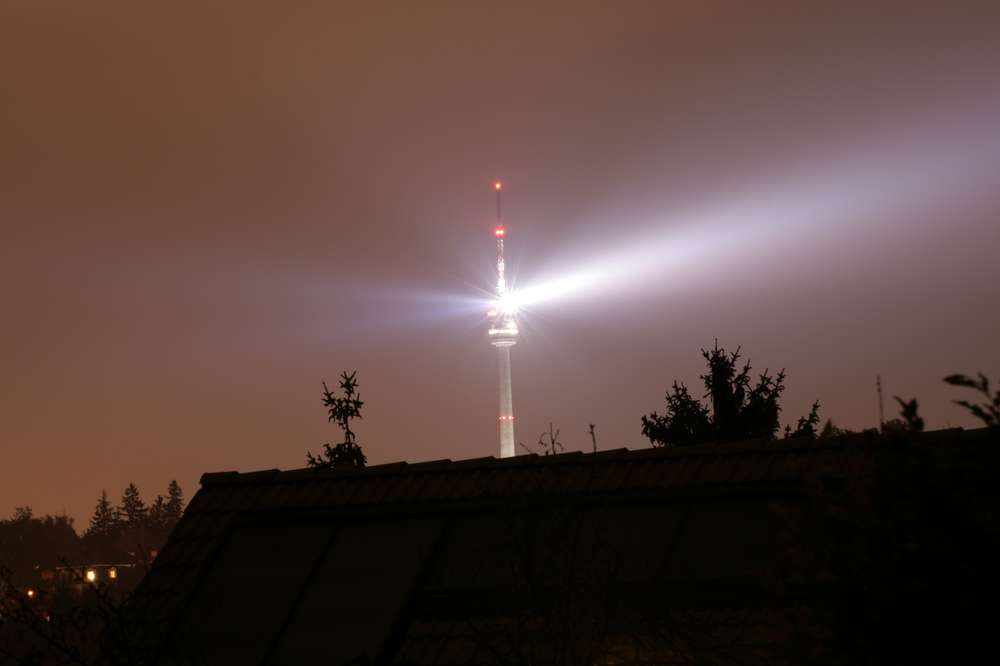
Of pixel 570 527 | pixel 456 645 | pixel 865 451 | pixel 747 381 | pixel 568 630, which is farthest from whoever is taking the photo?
pixel 747 381

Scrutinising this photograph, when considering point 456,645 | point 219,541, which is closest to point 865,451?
point 456,645

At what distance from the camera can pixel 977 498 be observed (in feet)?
32.1

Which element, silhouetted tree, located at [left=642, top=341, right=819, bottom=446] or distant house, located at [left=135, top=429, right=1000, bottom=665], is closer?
distant house, located at [left=135, top=429, right=1000, bottom=665]

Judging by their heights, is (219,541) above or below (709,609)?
above

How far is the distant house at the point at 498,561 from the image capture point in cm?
1603

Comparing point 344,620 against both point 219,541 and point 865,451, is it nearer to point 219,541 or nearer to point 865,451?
point 219,541

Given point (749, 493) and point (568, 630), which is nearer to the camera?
point (568, 630)

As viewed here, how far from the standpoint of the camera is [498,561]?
18.2 m

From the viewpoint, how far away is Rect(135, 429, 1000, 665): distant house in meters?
16.0

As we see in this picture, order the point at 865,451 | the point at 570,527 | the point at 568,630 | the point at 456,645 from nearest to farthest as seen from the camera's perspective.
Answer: the point at 865,451 < the point at 568,630 < the point at 570,527 < the point at 456,645

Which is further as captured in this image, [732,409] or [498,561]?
[732,409]

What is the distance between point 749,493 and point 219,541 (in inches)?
366

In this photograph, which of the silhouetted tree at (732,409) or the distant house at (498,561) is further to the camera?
the silhouetted tree at (732,409)

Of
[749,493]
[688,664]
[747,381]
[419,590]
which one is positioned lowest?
[688,664]
